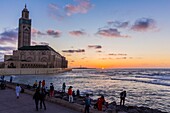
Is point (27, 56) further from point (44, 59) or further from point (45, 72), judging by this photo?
point (45, 72)

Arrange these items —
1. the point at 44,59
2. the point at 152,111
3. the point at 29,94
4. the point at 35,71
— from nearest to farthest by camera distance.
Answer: the point at 152,111
the point at 29,94
the point at 35,71
the point at 44,59

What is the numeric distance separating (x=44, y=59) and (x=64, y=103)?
159146mm

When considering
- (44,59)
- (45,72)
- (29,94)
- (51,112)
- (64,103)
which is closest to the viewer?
(51,112)

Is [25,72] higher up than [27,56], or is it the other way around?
[27,56]

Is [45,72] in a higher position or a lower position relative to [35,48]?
lower

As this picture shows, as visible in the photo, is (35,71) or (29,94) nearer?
(29,94)

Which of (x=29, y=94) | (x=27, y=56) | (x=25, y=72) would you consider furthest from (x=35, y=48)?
(x=29, y=94)

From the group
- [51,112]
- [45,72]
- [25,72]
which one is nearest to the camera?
[51,112]

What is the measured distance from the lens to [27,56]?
177750mm

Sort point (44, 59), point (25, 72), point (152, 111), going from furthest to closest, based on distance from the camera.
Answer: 1. point (44, 59)
2. point (25, 72)
3. point (152, 111)

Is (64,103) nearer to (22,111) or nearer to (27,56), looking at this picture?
(22,111)

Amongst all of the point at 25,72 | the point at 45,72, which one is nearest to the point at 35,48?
the point at 45,72

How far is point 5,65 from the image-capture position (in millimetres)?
135750

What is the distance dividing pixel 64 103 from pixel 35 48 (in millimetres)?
168855
